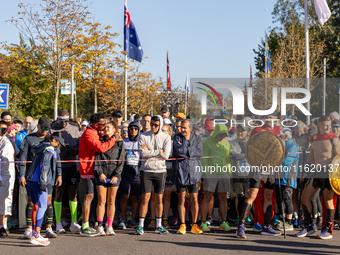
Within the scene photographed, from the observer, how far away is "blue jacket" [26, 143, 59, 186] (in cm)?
692

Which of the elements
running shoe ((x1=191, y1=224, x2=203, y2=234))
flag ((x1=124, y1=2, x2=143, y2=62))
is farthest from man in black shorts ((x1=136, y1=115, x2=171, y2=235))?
flag ((x1=124, y1=2, x2=143, y2=62))

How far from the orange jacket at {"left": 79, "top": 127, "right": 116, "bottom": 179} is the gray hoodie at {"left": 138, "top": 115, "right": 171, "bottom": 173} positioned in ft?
2.17

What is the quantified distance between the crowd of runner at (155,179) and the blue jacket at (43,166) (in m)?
A: 0.02

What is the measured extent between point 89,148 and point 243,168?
123 inches

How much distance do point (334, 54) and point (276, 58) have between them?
26.3ft

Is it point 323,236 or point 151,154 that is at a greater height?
point 151,154

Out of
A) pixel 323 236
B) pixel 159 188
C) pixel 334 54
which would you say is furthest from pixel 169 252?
pixel 334 54

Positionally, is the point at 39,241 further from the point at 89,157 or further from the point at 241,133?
the point at 241,133

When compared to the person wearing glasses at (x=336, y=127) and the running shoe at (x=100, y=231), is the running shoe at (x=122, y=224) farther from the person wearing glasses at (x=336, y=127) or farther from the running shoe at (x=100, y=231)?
the person wearing glasses at (x=336, y=127)

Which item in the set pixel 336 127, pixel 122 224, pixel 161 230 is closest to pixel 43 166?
pixel 122 224

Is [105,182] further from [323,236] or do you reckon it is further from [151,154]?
[323,236]

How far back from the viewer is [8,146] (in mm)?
7465

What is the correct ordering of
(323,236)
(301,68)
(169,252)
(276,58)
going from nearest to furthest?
(169,252) < (323,236) < (301,68) < (276,58)

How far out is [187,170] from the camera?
26.1ft
